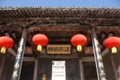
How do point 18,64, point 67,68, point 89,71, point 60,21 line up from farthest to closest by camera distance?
point 89,71 < point 67,68 < point 60,21 < point 18,64

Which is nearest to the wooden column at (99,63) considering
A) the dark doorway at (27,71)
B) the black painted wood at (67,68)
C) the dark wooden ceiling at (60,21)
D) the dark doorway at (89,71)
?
the dark wooden ceiling at (60,21)

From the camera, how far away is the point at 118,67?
8406mm

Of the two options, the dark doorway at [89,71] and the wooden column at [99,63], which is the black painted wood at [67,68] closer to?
the dark doorway at [89,71]

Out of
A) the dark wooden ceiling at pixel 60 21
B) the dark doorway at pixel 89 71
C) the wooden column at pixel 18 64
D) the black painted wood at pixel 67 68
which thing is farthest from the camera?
the dark doorway at pixel 89 71

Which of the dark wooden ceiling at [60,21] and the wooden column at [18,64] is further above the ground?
the dark wooden ceiling at [60,21]

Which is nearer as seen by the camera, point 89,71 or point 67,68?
point 67,68

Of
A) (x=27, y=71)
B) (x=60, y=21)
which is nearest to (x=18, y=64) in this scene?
(x=60, y=21)

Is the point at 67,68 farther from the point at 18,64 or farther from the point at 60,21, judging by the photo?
the point at 18,64

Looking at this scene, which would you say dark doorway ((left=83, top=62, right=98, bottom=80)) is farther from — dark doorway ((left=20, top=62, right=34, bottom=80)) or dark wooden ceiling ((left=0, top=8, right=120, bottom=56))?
dark doorway ((left=20, top=62, right=34, bottom=80))

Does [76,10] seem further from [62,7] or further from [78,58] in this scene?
[78,58]

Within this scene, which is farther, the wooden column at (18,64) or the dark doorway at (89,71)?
the dark doorway at (89,71)

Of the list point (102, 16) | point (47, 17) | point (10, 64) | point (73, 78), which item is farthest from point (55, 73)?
point (102, 16)

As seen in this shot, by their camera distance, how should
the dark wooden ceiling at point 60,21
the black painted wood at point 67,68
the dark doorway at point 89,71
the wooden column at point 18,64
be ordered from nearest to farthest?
the wooden column at point 18,64, the dark wooden ceiling at point 60,21, the black painted wood at point 67,68, the dark doorway at point 89,71

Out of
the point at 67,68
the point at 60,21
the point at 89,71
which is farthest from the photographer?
the point at 89,71
